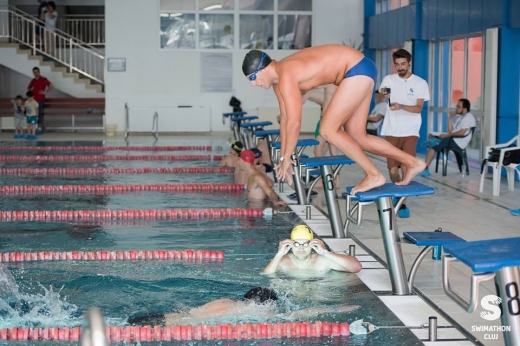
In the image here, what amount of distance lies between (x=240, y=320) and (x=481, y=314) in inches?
54.5

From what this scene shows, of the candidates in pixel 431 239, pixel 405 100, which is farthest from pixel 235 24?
pixel 431 239

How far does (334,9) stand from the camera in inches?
852

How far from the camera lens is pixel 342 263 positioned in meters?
5.72

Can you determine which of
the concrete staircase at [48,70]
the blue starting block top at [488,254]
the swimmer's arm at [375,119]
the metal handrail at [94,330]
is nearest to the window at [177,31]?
the concrete staircase at [48,70]

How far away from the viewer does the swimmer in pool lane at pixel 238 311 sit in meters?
4.79

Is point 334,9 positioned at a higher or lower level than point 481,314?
higher

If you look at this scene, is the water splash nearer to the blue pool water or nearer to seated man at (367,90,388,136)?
the blue pool water

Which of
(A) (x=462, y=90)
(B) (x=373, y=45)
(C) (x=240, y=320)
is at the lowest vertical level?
(C) (x=240, y=320)

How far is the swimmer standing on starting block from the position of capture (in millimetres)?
5562

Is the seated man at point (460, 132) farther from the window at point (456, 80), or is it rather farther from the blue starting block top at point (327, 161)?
the blue starting block top at point (327, 161)

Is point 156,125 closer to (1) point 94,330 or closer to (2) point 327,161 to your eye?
(2) point 327,161

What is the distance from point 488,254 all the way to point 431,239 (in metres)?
1.71

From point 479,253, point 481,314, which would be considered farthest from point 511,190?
point 479,253

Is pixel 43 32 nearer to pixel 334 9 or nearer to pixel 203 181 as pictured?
pixel 334 9
